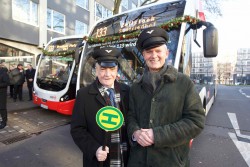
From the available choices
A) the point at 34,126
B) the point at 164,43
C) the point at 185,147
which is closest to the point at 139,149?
the point at 185,147

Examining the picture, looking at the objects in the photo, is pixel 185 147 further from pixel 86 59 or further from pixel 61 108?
pixel 61 108

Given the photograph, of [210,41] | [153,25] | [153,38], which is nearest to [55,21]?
[153,25]

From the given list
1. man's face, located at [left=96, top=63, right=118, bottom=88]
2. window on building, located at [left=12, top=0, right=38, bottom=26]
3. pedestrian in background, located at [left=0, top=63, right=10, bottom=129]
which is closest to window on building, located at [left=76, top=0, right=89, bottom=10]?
window on building, located at [left=12, top=0, right=38, bottom=26]

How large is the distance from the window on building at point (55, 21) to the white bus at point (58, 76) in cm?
953

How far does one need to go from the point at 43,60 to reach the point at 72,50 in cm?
176

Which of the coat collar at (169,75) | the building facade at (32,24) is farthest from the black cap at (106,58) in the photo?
the building facade at (32,24)

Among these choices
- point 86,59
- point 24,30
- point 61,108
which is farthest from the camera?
point 24,30

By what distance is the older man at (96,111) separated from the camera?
170cm

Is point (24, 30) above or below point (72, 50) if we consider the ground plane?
above

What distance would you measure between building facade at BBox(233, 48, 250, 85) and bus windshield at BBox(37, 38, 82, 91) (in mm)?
92789

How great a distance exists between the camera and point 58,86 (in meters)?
6.84

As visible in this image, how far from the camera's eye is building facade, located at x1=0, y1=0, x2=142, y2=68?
1297 centimetres

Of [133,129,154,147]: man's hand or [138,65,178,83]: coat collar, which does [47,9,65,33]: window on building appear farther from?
[133,129,154,147]: man's hand

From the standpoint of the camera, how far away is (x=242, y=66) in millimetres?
83875
